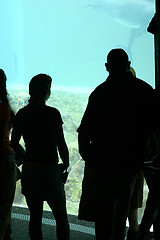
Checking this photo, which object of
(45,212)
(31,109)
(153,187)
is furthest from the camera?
(45,212)

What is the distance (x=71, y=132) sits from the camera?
7.60m

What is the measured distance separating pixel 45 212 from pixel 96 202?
5.75ft

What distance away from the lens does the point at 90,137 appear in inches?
54.6

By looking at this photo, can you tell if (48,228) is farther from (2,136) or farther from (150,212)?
(150,212)

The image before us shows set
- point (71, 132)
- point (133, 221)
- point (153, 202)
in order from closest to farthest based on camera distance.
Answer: point (153, 202) → point (133, 221) → point (71, 132)

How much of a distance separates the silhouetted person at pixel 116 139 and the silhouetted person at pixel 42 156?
20 centimetres

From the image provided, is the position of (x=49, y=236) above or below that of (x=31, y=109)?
below

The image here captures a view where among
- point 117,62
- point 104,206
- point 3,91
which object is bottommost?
point 104,206

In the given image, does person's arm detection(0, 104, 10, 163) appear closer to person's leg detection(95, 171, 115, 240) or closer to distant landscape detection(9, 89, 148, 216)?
person's leg detection(95, 171, 115, 240)

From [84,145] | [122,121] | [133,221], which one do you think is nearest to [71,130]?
A: [133,221]

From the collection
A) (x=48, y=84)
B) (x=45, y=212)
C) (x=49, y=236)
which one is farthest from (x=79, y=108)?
(x=48, y=84)

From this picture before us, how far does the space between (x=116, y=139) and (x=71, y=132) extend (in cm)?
633

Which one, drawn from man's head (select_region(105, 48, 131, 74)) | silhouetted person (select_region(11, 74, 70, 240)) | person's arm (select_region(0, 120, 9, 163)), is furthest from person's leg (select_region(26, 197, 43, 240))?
man's head (select_region(105, 48, 131, 74))

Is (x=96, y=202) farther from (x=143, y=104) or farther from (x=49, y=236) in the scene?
(x=49, y=236)
